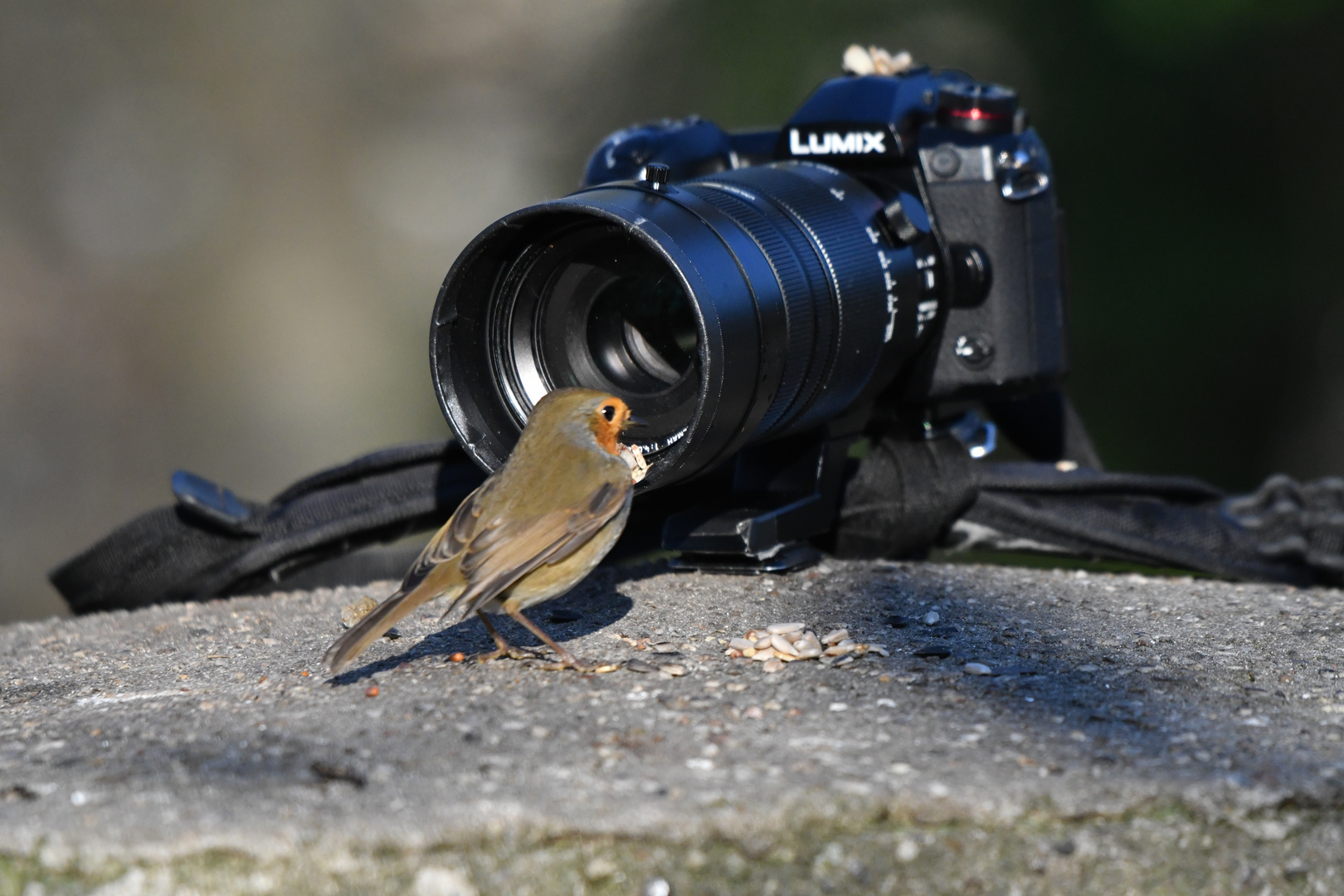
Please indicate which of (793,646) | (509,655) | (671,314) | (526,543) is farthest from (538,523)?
(671,314)

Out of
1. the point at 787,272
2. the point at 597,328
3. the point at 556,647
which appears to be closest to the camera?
the point at 556,647

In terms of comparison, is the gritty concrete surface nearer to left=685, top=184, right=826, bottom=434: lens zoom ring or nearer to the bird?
the bird

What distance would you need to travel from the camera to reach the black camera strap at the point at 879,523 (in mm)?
3111

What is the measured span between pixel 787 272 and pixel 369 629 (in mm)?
1003

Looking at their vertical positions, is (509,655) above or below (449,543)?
below

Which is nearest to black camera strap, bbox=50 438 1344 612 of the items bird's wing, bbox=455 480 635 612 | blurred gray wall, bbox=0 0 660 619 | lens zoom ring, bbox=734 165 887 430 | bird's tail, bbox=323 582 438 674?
lens zoom ring, bbox=734 165 887 430

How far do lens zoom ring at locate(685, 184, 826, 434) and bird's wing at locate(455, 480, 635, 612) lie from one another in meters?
0.43

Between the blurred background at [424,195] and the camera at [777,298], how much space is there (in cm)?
322

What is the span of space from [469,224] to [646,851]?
610 centimetres

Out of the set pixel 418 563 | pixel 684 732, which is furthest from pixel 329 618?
pixel 684 732

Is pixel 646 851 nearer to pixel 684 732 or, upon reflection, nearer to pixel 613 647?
pixel 684 732

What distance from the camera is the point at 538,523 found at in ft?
6.89

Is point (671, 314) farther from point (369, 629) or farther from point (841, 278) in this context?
point (369, 629)

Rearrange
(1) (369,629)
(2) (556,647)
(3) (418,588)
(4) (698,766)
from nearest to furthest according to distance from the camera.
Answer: (4) (698,766)
(1) (369,629)
(3) (418,588)
(2) (556,647)
